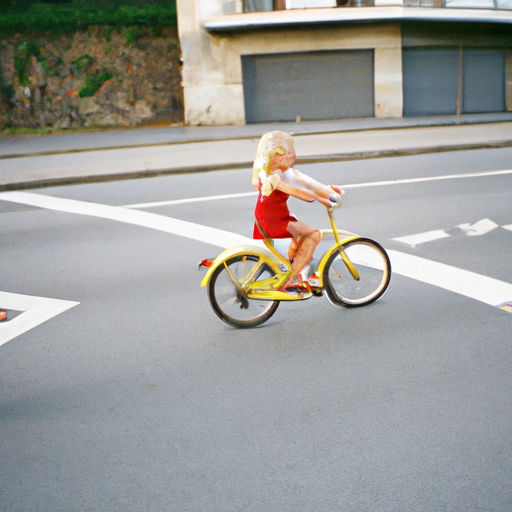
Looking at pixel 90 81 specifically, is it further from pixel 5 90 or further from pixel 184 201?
pixel 184 201

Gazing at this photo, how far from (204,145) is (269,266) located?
12631 mm

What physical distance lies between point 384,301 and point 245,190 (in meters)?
5.97

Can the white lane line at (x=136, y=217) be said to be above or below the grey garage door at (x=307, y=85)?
below

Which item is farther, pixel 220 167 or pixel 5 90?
pixel 5 90

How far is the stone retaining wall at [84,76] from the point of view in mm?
24047

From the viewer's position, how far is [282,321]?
5.96 m

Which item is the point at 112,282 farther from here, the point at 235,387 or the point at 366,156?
the point at 366,156

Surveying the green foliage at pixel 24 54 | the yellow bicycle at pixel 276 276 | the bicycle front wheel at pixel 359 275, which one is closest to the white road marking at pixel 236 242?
the bicycle front wheel at pixel 359 275

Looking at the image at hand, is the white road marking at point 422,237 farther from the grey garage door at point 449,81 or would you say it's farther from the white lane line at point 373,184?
the grey garage door at point 449,81

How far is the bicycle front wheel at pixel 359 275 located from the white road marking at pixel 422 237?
76.2 inches

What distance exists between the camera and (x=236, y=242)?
27.6 ft

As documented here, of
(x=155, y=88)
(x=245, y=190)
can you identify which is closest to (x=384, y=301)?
(x=245, y=190)

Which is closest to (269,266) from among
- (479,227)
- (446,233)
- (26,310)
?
(26,310)

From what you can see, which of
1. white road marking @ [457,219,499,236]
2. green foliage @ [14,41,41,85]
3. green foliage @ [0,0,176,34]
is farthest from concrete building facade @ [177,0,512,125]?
white road marking @ [457,219,499,236]
